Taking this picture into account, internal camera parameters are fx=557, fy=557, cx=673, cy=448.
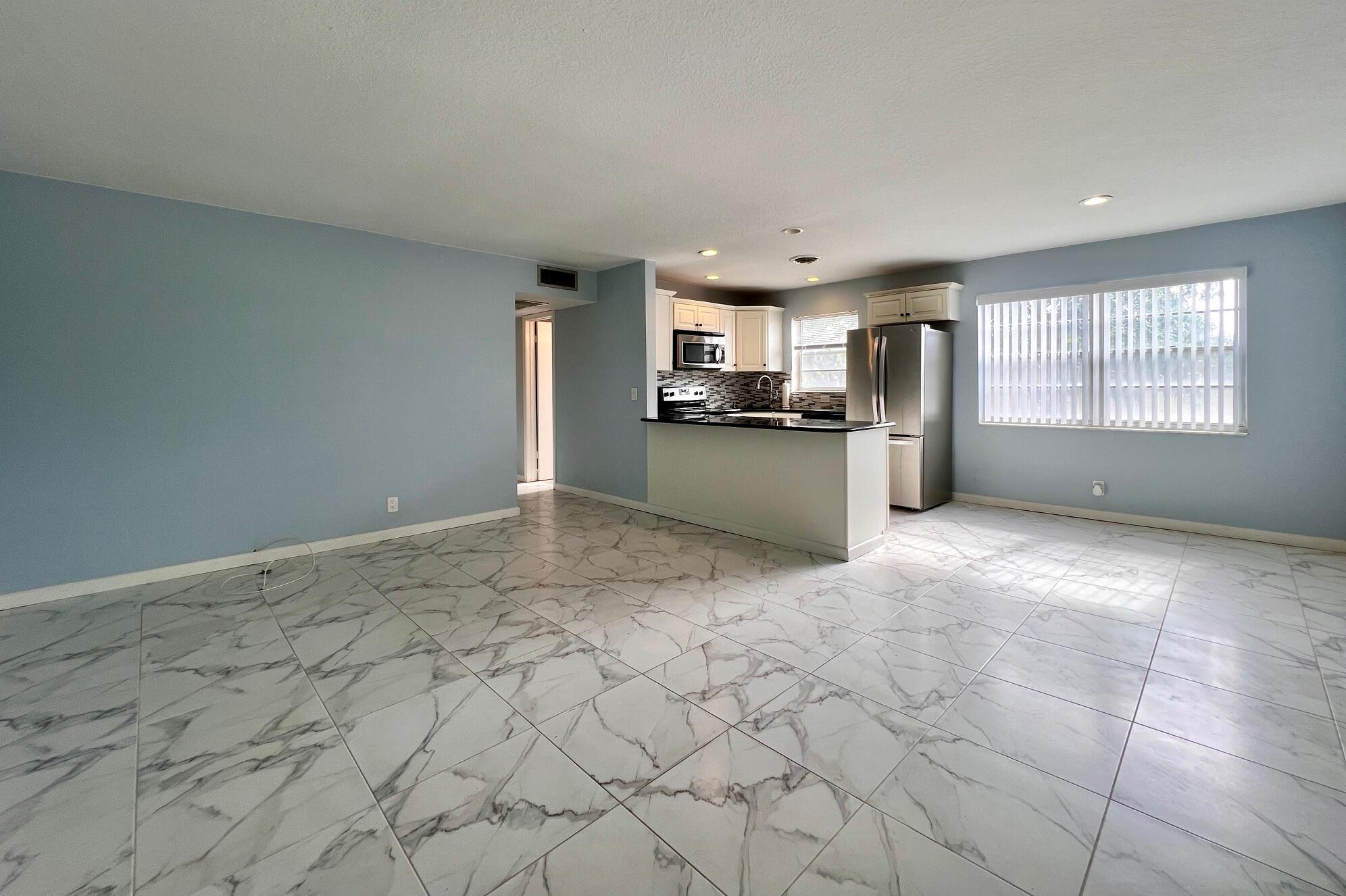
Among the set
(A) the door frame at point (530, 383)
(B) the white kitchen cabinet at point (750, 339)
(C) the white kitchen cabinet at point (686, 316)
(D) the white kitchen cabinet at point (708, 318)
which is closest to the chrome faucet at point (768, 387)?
(B) the white kitchen cabinet at point (750, 339)

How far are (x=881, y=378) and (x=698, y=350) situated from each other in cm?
204

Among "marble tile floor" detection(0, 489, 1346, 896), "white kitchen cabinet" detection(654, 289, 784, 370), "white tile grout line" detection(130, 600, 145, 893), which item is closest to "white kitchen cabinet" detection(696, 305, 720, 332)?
"white kitchen cabinet" detection(654, 289, 784, 370)

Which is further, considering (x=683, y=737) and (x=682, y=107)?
(x=682, y=107)

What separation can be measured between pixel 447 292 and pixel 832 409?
15.1 ft

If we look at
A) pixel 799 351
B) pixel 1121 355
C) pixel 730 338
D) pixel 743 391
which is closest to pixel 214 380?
pixel 730 338

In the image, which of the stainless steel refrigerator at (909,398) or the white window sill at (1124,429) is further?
the stainless steel refrigerator at (909,398)

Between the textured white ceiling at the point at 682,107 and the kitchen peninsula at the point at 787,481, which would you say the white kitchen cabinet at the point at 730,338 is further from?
the textured white ceiling at the point at 682,107

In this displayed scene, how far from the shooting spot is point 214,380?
12.4 ft

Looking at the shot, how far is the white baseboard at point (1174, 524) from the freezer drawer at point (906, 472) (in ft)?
2.58

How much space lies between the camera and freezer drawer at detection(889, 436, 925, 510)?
215 inches

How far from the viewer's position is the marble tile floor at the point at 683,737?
1.42 meters

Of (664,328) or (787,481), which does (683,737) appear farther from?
(664,328)

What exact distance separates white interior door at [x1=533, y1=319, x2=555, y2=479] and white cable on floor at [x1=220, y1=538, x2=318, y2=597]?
339 cm

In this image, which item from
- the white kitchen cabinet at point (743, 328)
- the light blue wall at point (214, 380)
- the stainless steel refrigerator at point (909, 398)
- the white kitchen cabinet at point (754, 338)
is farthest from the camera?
the white kitchen cabinet at point (754, 338)
